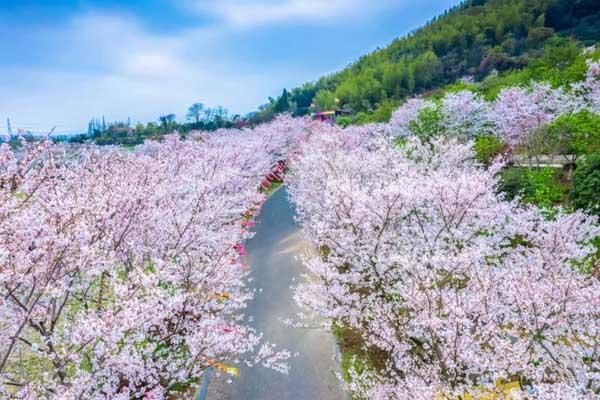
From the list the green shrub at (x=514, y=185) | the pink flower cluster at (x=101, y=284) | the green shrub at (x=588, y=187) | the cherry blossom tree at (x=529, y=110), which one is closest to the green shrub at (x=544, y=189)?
the green shrub at (x=514, y=185)

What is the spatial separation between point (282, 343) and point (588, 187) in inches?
444

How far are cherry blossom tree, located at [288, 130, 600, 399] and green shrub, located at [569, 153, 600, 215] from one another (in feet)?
7.34

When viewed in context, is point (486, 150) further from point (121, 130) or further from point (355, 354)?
point (121, 130)

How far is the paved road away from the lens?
8672mm

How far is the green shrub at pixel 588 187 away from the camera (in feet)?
40.8

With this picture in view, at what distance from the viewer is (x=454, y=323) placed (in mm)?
6109

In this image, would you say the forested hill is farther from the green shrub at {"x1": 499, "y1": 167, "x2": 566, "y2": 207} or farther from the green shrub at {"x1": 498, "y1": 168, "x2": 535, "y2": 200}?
the green shrub at {"x1": 498, "y1": 168, "x2": 535, "y2": 200}

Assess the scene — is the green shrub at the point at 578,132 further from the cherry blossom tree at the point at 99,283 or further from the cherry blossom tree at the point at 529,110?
the cherry blossom tree at the point at 99,283

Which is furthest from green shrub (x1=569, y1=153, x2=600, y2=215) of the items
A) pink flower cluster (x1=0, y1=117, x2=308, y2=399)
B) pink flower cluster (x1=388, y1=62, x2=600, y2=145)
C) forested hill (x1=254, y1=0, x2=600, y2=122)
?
forested hill (x1=254, y1=0, x2=600, y2=122)

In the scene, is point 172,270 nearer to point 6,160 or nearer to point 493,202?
point 6,160

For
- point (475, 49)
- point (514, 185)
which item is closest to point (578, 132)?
point (514, 185)

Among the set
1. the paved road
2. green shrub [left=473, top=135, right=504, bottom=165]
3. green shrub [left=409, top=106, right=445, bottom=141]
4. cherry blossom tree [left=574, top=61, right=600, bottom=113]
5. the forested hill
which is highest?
the forested hill

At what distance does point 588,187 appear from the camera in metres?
12.8

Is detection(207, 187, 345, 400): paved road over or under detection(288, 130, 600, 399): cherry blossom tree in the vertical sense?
under
